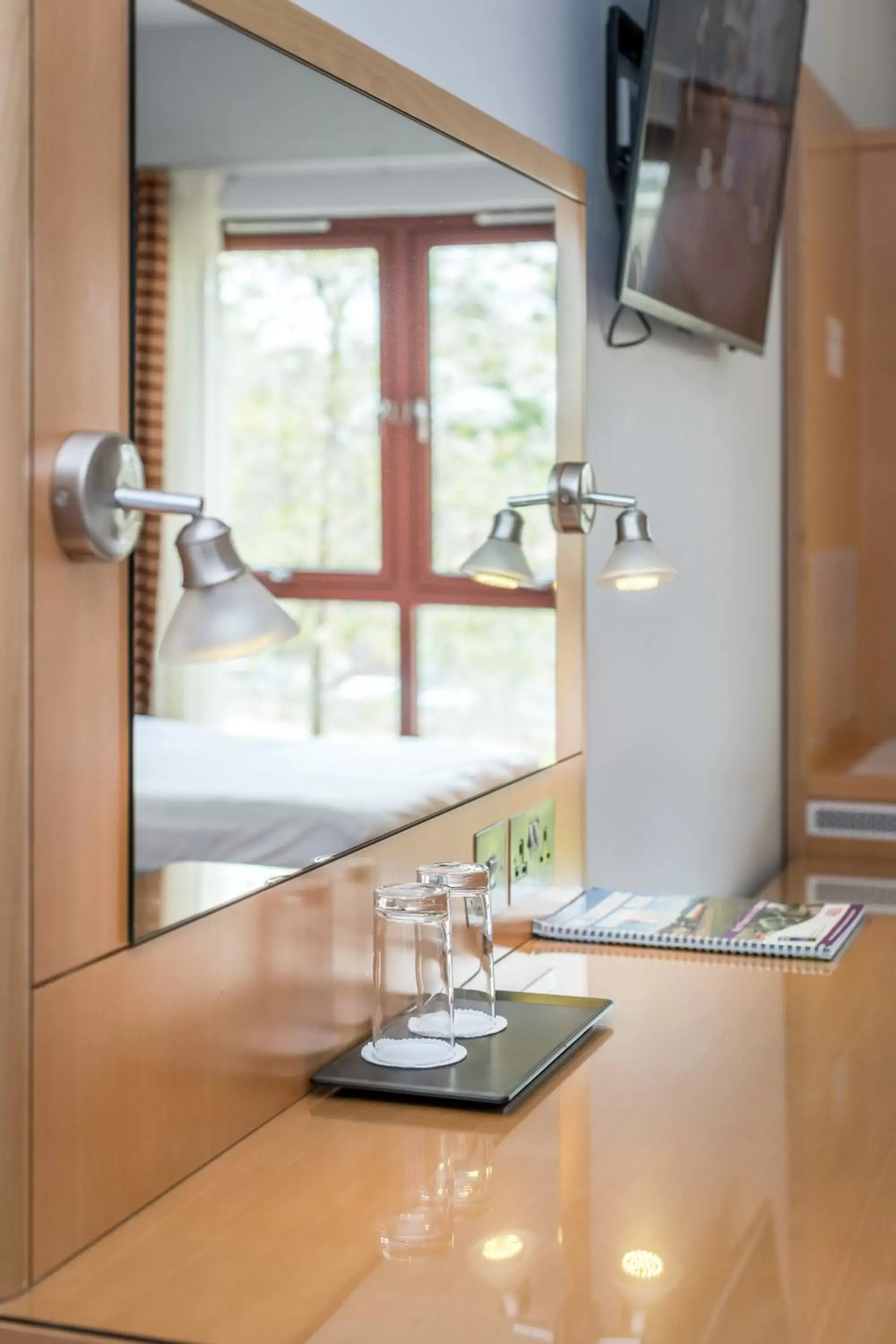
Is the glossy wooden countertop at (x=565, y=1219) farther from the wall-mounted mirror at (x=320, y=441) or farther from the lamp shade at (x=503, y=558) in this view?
the lamp shade at (x=503, y=558)

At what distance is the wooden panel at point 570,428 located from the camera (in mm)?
1943

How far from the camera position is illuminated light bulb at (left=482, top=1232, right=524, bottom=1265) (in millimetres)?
1006

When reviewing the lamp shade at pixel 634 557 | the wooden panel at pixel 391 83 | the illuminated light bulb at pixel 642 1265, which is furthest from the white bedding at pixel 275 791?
the wooden panel at pixel 391 83

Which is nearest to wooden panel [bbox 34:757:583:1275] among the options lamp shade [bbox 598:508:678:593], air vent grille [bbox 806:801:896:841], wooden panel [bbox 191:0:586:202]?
lamp shade [bbox 598:508:678:593]

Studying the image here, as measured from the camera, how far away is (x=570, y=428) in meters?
1.99

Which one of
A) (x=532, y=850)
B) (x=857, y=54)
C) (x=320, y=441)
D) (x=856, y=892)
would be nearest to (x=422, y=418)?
(x=320, y=441)

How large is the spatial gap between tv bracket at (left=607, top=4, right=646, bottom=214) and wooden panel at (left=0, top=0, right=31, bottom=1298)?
1.22 meters

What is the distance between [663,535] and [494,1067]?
4.29ft

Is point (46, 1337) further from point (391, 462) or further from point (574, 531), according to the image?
point (574, 531)

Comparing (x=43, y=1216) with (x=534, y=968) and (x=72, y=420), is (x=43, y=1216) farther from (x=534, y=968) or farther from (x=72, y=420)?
(x=534, y=968)

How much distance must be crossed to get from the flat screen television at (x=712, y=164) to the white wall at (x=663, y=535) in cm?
7

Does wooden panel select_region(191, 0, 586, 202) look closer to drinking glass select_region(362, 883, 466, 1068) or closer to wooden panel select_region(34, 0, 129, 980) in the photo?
wooden panel select_region(34, 0, 129, 980)

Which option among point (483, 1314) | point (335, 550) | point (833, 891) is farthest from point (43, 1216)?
point (833, 891)

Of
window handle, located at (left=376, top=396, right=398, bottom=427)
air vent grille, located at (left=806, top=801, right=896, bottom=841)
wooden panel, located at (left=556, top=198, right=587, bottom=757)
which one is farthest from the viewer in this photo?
air vent grille, located at (left=806, top=801, right=896, bottom=841)
